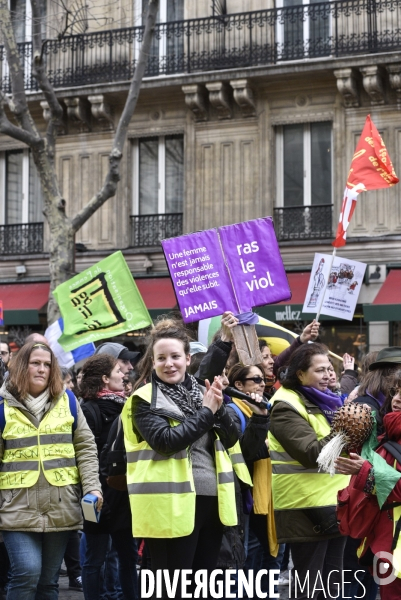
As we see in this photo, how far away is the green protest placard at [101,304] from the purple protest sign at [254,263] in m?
2.68

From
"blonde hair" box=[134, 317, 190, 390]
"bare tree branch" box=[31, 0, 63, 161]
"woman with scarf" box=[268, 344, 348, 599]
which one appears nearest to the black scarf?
"blonde hair" box=[134, 317, 190, 390]

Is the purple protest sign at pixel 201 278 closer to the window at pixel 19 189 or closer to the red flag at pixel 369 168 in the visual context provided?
the red flag at pixel 369 168

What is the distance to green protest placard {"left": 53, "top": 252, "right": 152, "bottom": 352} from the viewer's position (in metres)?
11.0

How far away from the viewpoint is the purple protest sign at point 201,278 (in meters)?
8.33

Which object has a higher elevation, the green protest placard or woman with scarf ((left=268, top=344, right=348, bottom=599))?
the green protest placard

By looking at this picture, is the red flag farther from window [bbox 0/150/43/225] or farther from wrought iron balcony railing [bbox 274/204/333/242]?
window [bbox 0/150/43/225]

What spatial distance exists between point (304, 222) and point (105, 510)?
1343 cm

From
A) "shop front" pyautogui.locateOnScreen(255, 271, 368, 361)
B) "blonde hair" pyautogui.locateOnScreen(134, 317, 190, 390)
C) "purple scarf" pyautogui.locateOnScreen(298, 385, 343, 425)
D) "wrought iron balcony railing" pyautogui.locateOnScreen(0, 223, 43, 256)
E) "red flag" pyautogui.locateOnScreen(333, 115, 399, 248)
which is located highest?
"wrought iron balcony railing" pyautogui.locateOnScreen(0, 223, 43, 256)

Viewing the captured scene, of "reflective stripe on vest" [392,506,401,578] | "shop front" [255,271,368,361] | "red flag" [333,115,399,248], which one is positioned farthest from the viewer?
"shop front" [255,271,368,361]

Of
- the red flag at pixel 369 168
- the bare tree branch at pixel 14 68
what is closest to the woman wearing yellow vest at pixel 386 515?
the red flag at pixel 369 168

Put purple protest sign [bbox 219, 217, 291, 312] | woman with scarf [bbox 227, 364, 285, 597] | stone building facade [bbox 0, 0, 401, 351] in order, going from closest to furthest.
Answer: woman with scarf [bbox 227, 364, 285, 597] → purple protest sign [bbox 219, 217, 291, 312] → stone building facade [bbox 0, 0, 401, 351]

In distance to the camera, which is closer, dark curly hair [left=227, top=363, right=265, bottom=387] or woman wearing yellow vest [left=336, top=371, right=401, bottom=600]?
woman wearing yellow vest [left=336, top=371, right=401, bottom=600]

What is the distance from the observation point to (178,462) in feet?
16.4

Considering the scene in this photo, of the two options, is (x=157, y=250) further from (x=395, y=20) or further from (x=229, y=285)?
(x=229, y=285)
